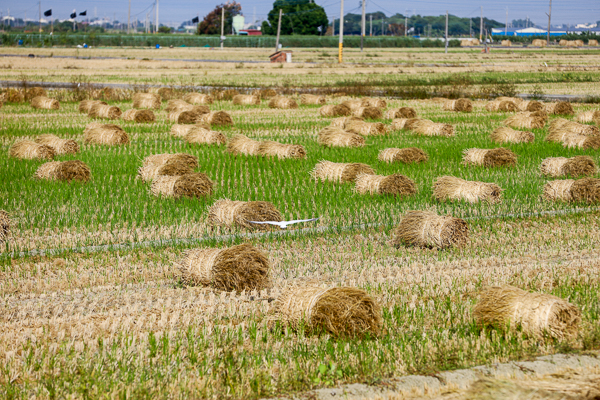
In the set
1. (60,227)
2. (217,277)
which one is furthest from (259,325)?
(60,227)

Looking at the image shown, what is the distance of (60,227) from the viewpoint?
37.0 feet

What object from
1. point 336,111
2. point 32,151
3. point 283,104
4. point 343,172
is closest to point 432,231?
point 343,172

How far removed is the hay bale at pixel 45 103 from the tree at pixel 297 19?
13193cm

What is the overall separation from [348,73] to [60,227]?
50.8m

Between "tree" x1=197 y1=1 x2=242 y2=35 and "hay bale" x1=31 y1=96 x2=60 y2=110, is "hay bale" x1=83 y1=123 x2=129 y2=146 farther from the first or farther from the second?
"tree" x1=197 y1=1 x2=242 y2=35

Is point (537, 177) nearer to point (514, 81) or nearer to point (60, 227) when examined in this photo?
point (60, 227)

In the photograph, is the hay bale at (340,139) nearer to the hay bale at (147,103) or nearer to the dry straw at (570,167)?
the dry straw at (570,167)

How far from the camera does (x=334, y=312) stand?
6.84 m

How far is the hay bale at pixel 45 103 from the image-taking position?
31031mm

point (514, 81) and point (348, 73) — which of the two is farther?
point (348, 73)

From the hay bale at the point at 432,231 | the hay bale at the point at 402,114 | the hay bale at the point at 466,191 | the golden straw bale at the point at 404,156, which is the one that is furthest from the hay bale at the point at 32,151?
the hay bale at the point at 402,114

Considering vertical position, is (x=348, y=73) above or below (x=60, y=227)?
above

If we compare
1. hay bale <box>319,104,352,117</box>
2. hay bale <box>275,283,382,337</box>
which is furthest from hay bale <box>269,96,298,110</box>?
hay bale <box>275,283,382,337</box>

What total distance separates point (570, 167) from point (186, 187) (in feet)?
27.6
